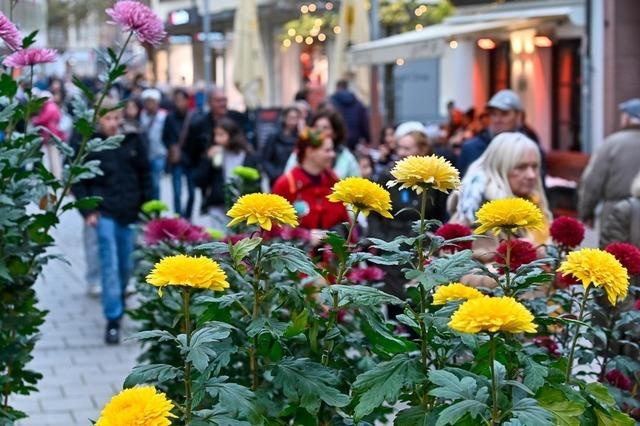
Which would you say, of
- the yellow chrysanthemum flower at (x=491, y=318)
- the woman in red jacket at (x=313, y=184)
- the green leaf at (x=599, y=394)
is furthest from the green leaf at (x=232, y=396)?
the woman in red jacket at (x=313, y=184)

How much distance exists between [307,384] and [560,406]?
22.5 inches

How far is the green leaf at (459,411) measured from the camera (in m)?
2.71

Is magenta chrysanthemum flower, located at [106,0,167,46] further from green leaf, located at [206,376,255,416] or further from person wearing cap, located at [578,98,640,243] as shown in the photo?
person wearing cap, located at [578,98,640,243]

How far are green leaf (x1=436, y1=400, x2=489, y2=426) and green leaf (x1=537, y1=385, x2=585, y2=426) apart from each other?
0.84 ft

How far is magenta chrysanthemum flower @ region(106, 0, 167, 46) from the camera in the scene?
14.8ft

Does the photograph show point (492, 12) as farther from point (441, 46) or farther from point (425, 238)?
point (425, 238)

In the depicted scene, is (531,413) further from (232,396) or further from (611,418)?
(232,396)

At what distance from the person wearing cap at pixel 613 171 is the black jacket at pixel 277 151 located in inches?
152

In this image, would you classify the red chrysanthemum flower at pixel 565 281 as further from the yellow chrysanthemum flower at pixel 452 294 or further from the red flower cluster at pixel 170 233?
the red flower cluster at pixel 170 233

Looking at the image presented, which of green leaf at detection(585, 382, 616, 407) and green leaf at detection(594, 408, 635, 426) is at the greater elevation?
green leaf at detection(585, 382, 616, 407)

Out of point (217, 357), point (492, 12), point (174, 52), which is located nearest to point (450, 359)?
point (217, 357)

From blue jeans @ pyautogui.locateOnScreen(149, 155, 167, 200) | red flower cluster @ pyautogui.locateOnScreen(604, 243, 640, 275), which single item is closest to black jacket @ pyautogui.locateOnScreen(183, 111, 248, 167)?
blue jeans @ pyautogui.locateOnScreen(149, 155, 167, 200)

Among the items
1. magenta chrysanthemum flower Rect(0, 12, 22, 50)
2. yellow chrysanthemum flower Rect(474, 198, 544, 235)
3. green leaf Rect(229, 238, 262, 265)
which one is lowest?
green leaf Rect(229, 238, 262, 265)

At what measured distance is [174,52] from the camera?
57.8 meters
